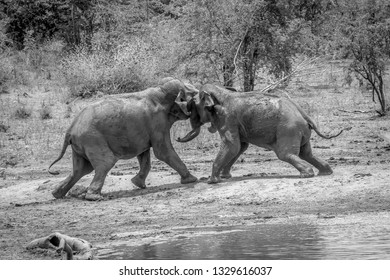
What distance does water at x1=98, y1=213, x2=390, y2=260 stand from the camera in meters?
10.1

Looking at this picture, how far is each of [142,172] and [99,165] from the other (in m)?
0.90

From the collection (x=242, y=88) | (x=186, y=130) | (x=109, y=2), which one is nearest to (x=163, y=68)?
(x=242, y=88)

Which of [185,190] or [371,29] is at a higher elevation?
[371,29]

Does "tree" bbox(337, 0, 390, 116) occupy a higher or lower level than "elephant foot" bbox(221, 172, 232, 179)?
higher

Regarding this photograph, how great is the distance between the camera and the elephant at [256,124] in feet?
45.2

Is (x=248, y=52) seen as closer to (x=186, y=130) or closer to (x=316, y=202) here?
(x=186, y=130)

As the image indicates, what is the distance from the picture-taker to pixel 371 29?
2088cm

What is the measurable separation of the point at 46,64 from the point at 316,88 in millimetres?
7486

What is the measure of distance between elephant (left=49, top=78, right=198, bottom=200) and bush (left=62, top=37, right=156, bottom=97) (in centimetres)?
735

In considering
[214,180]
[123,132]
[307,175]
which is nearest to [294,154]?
[307,175]

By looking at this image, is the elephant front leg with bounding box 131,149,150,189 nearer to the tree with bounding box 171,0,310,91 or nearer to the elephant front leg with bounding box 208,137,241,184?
the elephant front leg with bounding box 208,137,241,184

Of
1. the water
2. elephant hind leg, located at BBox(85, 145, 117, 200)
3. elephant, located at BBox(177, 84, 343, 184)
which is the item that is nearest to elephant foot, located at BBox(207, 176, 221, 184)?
elephant, located at BBox(177, 84, 343, 184)

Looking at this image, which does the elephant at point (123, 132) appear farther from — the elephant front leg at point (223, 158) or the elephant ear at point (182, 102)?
the elephant front leg at point (223, 158)

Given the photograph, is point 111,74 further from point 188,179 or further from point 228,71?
point 188,179
